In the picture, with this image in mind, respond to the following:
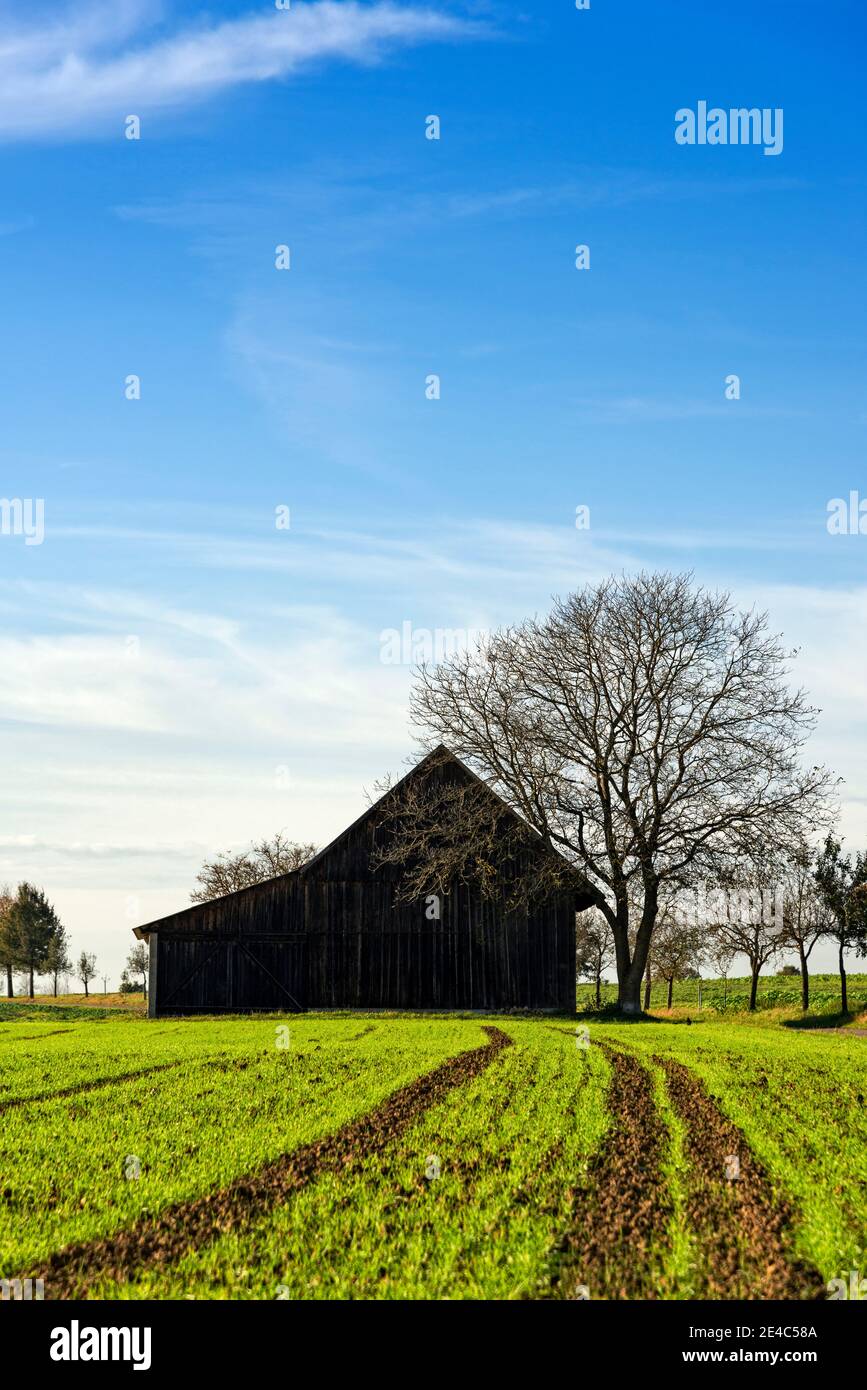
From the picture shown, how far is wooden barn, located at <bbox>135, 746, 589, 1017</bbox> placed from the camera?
41.9 meters

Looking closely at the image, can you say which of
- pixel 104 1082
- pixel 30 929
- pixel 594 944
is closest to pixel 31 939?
pixel 30 929

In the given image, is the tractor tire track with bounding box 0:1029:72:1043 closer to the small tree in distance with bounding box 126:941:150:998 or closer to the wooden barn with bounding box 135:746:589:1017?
the wooden barn with bounding box 135:746:589:1017

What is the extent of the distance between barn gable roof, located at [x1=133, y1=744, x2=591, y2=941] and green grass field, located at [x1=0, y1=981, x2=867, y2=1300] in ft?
78.2

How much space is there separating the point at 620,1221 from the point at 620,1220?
3 cm

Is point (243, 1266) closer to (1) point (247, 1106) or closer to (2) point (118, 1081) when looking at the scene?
(1) point (247, 1106)

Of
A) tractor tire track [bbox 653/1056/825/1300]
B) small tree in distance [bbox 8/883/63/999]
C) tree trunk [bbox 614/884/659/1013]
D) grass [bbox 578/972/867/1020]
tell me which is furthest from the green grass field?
small tree in distance [bbox 8/883/63/999]

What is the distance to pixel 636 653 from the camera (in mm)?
42406

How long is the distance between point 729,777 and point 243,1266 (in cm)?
3575

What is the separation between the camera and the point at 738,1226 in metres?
8.32

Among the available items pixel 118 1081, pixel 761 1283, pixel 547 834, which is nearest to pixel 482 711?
pixel 547 834

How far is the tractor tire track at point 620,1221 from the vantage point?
7.13 m

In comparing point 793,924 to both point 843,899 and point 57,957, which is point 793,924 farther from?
point 57,957

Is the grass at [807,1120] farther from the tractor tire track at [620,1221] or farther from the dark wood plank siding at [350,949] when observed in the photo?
the dark wood plank siding at [350,949]

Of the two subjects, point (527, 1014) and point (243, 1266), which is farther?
point (527, 1014)
